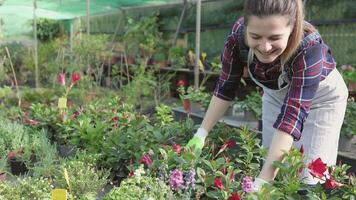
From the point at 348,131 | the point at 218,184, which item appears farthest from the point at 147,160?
the point at 348,131

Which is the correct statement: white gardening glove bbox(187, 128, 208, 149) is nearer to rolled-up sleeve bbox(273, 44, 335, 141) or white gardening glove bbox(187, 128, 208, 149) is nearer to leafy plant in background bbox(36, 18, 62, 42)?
rolled-up sleeve bbox(273, 44, 335, 141)

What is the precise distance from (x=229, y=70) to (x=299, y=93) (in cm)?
44

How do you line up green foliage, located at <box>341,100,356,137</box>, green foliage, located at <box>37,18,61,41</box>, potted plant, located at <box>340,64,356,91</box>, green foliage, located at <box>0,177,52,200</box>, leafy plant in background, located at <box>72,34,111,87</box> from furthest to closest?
1. green foliage, located at <box>37,18,61,41</box>
2. leafy plant in background, located at <box>72,34,111,87</box>
3. potted plant, located at <box>340,64,356,91</box>
4. green foliage, located at <box>341,100,356,137</box>
5. green foliage, located at <box>0,177,52,200</box>

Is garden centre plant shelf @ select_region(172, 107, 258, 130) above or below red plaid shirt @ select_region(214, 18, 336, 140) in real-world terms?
below

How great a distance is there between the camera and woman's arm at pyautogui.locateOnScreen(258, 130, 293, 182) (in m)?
1.66

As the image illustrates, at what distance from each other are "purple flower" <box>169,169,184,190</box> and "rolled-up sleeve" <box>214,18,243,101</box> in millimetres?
513

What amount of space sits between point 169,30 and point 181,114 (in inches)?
162

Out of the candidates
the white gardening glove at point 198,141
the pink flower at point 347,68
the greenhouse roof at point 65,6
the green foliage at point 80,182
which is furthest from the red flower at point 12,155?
the greenhouse roof at point 65,6

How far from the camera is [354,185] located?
1607mm

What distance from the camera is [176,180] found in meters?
1.65

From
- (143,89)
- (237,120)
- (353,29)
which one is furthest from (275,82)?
(143,89)

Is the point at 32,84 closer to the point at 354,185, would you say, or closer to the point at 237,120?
the point at 237,120

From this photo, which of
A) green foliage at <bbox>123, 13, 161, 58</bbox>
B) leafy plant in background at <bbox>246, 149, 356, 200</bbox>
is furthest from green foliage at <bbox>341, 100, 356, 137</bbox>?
green foliage at <bbox>123, 13, 161, 58</bbox>

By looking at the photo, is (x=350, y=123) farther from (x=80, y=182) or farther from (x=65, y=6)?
(x=65, y=6)
